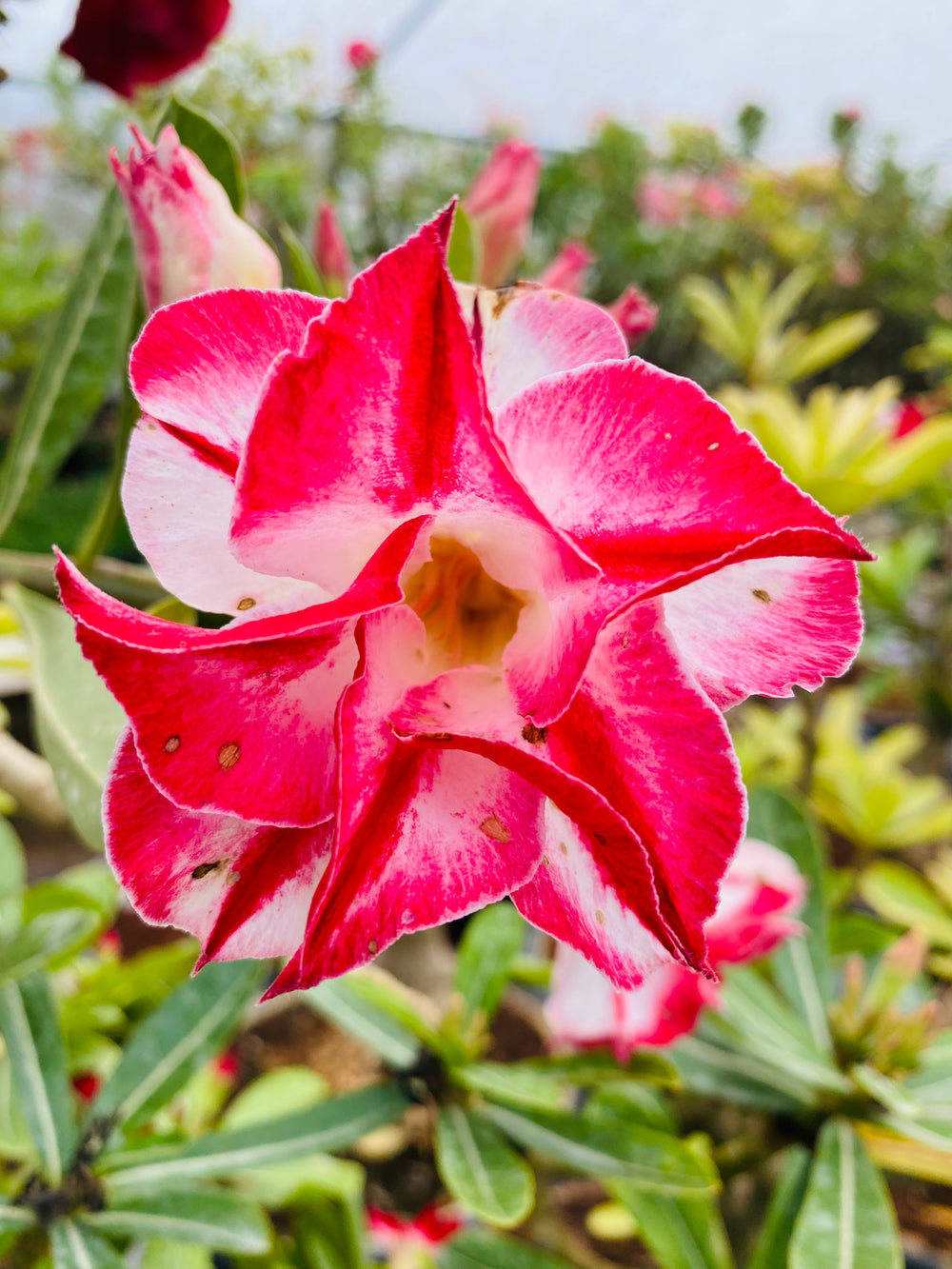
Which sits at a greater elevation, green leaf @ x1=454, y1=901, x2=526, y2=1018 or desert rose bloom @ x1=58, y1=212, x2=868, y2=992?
desert rose bloom @ x1=58, y1=212, x2=868, y2=992

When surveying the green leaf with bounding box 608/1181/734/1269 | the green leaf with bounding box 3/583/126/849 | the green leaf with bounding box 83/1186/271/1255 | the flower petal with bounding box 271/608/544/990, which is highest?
the flower petal with bounding box 271/608/544/990

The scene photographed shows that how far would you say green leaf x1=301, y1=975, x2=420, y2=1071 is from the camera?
628mm

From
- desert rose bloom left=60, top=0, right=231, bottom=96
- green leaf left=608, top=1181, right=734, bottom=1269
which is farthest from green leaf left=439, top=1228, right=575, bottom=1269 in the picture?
desert rose bloom left=60, top=0, right=231, bottom=96

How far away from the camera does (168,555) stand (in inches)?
8.6

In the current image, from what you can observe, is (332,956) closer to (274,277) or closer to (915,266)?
(274,277)

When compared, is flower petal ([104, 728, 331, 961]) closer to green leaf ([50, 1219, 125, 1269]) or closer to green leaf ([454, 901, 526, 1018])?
green leaf ([50, 1219, 125, 1269])

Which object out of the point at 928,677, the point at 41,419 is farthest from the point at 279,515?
the point at 928,677

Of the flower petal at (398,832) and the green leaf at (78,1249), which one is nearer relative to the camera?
the flower petal at (398,832)

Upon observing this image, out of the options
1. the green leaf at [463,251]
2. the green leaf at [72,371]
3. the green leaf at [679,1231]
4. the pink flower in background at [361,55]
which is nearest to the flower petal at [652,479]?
the green leaf at [463,251]

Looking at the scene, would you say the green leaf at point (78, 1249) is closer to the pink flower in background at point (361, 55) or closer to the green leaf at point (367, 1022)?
the green leaf at point (367, 1022)

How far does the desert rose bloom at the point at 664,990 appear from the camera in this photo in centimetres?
56

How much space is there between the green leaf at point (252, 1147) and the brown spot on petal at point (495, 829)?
1.39 ft

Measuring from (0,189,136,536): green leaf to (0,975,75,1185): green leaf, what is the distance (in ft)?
1.03

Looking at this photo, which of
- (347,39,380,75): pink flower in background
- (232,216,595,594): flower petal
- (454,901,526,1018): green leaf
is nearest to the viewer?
(232,216,595,594): flower petal
